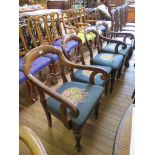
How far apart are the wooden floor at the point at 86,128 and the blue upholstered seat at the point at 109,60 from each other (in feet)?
1.35

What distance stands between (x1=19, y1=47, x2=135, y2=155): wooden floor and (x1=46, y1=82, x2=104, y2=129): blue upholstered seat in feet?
1.11

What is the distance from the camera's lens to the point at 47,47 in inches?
61.3

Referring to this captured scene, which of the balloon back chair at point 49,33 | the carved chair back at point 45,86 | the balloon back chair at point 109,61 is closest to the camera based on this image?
the carved chair back at point 45,86

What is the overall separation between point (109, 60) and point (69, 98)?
0.93 meters

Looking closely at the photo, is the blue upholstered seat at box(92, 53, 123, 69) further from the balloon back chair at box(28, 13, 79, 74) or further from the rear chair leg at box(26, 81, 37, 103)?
the rear chair leg at box(26, 81, 37, 103)

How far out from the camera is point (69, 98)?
1.50 meters

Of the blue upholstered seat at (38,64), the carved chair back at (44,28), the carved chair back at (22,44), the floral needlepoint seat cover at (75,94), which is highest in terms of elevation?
the carved chair back at (44,28)

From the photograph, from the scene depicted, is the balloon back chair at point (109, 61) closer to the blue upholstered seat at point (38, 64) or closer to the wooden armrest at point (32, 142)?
the blue upholstered seat at point (38, 64)

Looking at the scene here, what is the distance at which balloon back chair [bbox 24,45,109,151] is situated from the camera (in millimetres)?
1255

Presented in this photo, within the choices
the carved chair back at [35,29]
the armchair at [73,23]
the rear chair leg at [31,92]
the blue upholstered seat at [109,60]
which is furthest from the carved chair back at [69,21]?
the rear chair leg at [31,92]

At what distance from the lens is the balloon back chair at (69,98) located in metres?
1.25

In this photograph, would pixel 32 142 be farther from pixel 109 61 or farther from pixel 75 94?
pixel 109 61
